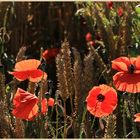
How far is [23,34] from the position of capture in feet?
8.08

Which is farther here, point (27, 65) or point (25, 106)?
point (27, 65)

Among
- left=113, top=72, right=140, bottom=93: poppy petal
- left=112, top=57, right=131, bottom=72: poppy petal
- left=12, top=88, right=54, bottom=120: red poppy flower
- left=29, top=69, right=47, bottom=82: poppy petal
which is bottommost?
left=12, top=88, right=54, bottom=120: red poppy flower

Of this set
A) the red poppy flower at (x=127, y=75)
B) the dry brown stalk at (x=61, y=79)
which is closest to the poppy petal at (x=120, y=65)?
the red poppy flower at (x=127, y=75)

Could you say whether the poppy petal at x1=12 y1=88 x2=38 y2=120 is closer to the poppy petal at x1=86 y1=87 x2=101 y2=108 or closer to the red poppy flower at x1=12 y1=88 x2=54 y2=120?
the red poppy flower at x1=12 y1=88 x2=54 y2=120

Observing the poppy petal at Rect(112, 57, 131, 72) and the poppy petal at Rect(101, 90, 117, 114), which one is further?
the poppy petal at Rect(112, 57, 131, 72)

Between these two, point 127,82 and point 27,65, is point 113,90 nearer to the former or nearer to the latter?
point 127,82

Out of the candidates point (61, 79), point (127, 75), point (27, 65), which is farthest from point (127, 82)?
point (27, 65)

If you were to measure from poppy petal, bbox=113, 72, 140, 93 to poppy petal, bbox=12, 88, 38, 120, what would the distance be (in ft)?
0.69

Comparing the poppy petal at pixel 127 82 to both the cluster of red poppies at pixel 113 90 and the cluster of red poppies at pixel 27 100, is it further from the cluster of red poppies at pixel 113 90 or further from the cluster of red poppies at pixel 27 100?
the cluster of red poppies at pixel 27 100

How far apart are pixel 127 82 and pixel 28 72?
0.25 m

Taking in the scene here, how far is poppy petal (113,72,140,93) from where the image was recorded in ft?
3.97

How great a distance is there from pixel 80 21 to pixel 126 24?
1.06 meters

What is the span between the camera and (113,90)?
1.23 metres

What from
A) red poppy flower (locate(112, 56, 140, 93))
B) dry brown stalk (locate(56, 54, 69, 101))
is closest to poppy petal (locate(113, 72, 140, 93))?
red poppy flower (locate(112, 56, 140, 93))
